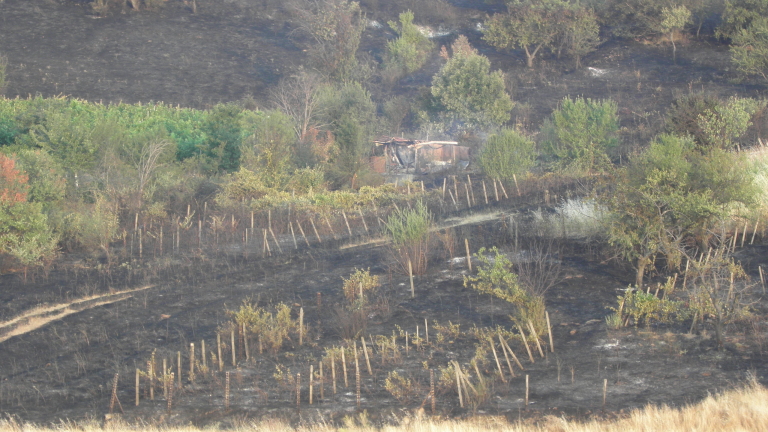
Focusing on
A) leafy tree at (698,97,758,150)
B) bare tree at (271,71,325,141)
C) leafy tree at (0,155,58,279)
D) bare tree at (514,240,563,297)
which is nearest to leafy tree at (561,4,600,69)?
bare tree at (271,71,325,141)

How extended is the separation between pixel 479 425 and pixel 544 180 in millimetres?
21436

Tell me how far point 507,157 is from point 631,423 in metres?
23.0

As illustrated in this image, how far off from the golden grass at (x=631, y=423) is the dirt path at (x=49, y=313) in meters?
5.90

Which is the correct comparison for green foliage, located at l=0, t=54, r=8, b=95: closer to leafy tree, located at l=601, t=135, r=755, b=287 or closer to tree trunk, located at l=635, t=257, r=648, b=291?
leafy tree, located at l=601, t=135, r=755, b=287

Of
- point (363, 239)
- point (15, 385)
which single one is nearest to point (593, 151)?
point (363, 239)

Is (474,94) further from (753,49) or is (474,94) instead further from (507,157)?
(753,49)

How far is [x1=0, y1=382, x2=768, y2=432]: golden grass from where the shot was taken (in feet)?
34.7

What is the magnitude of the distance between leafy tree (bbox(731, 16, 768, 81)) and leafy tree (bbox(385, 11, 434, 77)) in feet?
78.2

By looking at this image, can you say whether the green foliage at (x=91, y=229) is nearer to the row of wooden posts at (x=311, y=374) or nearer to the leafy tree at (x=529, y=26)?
the row of wooden posts at (x=311, y=374)

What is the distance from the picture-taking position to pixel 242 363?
15.1m

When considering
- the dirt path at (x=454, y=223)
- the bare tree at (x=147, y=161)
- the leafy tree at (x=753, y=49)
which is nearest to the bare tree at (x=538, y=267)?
the dirt path at (x=454, y=223)

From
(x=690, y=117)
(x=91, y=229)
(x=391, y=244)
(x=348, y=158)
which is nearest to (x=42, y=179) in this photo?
(x=91, y=229)

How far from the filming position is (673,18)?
5466cm

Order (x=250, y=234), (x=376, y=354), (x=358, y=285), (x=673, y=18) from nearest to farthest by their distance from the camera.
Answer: (x=376, y=354) → (x=358, y=285) → (x=250, y=234) → (x=673, y=18)
